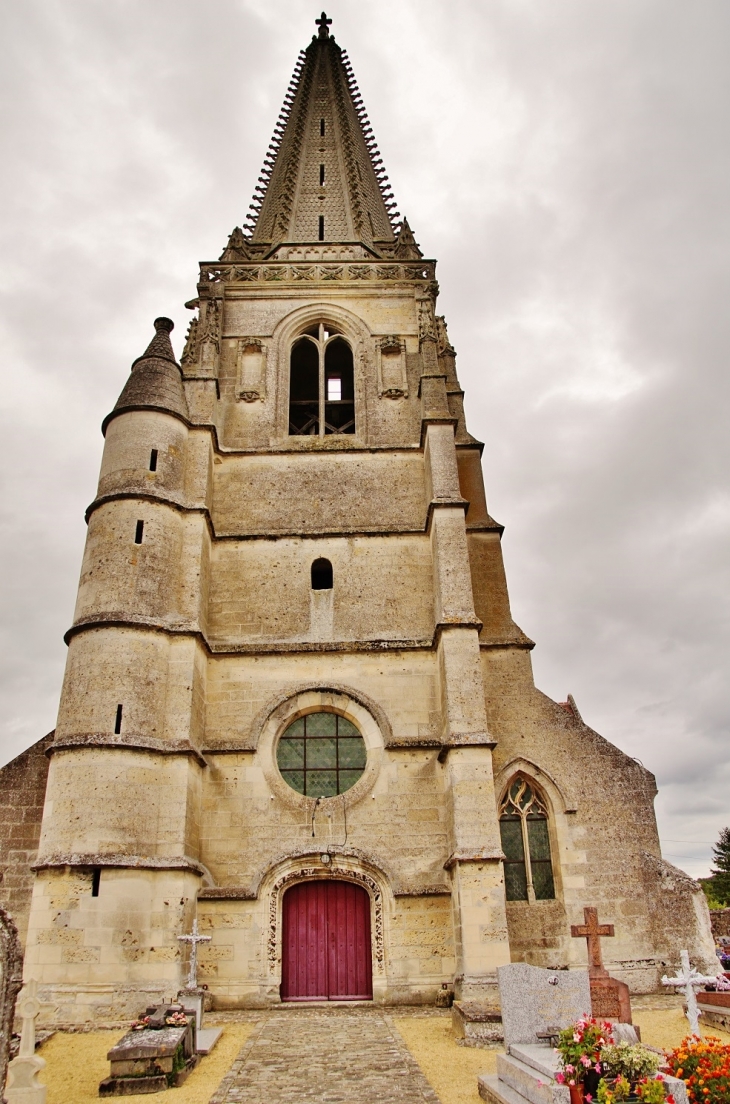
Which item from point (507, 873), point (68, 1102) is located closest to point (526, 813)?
point (507, 873)

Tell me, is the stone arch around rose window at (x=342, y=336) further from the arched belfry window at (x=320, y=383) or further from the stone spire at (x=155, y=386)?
the stone spire at (x=155, y=386)

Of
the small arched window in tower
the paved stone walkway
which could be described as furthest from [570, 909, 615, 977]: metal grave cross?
the small arched window in tower

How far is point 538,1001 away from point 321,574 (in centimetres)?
856

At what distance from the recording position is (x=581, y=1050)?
5.34m

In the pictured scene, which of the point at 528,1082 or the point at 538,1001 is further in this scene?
the point at 538,1001

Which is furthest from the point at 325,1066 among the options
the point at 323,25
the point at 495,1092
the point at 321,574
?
the point at 323,25

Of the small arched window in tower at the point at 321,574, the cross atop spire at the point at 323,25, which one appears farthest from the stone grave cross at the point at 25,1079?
the cross atop spire at the point at 323,25

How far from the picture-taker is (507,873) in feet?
39.4

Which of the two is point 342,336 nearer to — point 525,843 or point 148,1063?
point 525,843

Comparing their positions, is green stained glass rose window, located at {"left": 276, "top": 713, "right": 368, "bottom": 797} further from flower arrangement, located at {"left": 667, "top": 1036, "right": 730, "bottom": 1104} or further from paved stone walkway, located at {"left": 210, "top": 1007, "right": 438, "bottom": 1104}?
flower arrangement, located at {"left": 667, "top": 1036, "right": 730, "bottom": 1104}

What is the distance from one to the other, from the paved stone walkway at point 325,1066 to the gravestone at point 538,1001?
0.93 meters

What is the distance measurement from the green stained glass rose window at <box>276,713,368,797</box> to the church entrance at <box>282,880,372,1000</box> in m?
1.47

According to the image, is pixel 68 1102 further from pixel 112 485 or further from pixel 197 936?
pixel 112 485

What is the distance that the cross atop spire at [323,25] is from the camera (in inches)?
1133
